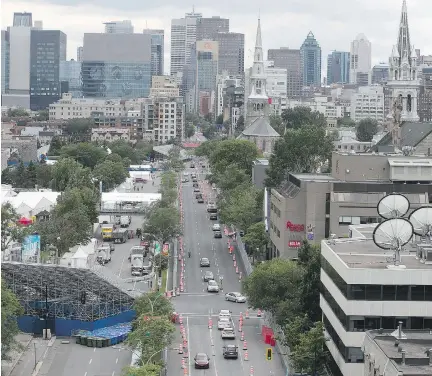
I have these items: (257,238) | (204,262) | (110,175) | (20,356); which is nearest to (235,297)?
(204,262)

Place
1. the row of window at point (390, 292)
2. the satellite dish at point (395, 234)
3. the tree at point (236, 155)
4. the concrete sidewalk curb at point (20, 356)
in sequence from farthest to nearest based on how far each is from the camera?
the tree at point (236, 155) < the concrete sidewalk curb at point (20, 356) < the satellite dish at point (395, 234) < the row of window at point (390, 292)

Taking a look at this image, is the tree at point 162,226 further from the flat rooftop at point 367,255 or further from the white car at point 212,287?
the flat rooftop at point 367,255

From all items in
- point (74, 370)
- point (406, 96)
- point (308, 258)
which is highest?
point (406, 96)

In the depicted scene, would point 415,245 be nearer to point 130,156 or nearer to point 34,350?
point 34,350

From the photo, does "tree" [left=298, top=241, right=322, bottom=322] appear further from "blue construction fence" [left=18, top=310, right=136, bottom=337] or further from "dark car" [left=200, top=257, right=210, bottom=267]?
"dark car" [left=200, top=257, right=210, bottom=267]

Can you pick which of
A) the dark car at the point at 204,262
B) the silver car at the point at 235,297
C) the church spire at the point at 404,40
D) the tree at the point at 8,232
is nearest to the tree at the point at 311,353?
the silver car at the point at 235,297

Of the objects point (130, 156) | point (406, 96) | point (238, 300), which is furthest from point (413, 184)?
point (130, 156)
